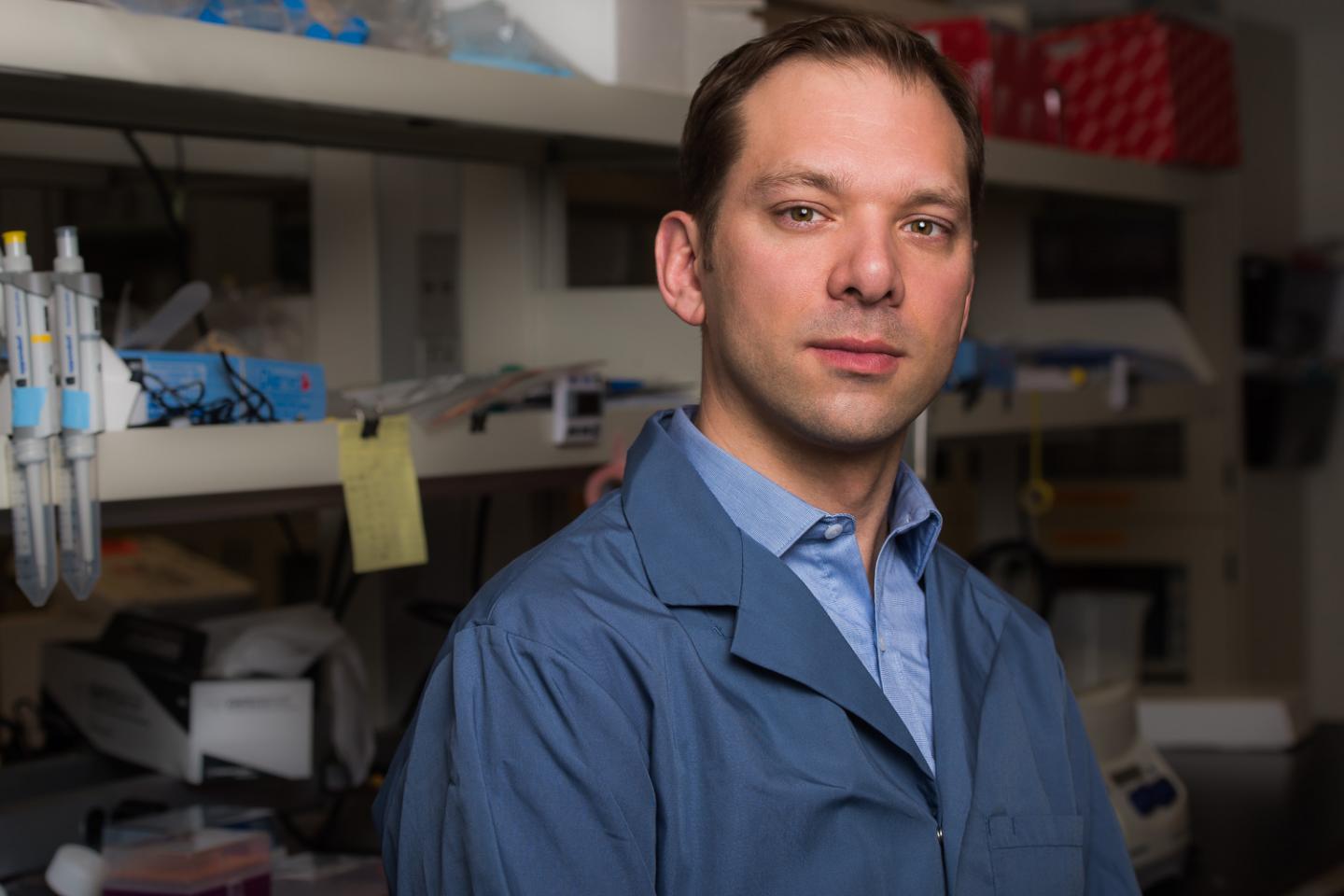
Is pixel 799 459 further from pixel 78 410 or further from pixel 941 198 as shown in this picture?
pixel 78 410

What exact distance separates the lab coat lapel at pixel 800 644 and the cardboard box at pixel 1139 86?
166cm

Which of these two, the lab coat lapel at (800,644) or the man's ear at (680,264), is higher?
the man's ear at (680,264)

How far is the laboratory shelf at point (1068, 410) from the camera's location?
77.5 inches

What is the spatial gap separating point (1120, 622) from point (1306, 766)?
0.35 metres

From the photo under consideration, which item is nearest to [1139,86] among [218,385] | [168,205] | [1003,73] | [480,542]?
[1003,73]

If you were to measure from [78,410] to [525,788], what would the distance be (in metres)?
0.47

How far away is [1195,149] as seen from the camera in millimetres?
2562

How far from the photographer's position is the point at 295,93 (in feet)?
3.97

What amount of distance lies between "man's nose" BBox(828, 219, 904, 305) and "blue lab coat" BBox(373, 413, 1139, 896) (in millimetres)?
168

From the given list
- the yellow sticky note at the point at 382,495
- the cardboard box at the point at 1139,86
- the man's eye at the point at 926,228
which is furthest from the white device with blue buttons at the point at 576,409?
the cardboard box at the point at 1139,86

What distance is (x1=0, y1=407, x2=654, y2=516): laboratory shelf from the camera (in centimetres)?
113

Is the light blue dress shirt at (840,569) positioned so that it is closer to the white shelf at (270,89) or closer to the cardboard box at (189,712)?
the white shelf at (270,89)

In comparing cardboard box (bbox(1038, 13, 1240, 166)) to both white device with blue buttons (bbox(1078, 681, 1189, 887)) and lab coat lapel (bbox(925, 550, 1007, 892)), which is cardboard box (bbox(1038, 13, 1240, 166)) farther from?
lab coat lapel (bbox(925, 550, 1007, 892))

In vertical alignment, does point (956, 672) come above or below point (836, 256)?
below
